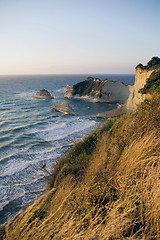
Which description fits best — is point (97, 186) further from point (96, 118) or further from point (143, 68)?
point (143, 68)

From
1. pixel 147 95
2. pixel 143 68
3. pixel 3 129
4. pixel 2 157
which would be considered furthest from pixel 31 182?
pixel 143 68

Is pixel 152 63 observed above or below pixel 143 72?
A: above

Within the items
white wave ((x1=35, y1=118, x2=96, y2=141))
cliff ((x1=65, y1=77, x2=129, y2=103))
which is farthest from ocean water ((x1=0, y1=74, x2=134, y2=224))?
cliff ((x1=65, y1=77, x2=129, y2=103))

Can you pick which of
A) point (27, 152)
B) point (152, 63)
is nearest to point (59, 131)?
point (27, 152)

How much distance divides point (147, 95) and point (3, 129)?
18892mm

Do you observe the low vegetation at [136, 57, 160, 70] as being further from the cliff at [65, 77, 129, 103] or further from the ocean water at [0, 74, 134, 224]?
the ocean water at [0, 74, 134, 224]

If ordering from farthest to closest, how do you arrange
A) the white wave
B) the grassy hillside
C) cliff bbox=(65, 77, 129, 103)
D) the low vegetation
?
cliff bbox=(65, 77, 129, 103)
the low vegetation
the white wave
the grassy hillside

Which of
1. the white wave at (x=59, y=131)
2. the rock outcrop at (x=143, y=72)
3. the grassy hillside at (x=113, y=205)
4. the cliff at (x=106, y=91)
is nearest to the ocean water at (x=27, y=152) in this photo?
the white wave at (x=59, y=131)

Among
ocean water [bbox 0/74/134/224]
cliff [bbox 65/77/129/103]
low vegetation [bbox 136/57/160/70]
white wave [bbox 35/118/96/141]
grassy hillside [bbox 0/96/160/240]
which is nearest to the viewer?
grassy hillside [bbox 0/96/160/240]

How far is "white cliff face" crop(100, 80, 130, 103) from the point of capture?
154 ft

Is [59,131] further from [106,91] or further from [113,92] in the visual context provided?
[113,92]

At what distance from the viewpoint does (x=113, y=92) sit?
48.4 m

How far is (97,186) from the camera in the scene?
404cm

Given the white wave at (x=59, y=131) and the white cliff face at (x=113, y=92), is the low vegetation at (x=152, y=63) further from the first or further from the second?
the white wave at (x=59, y=131)
